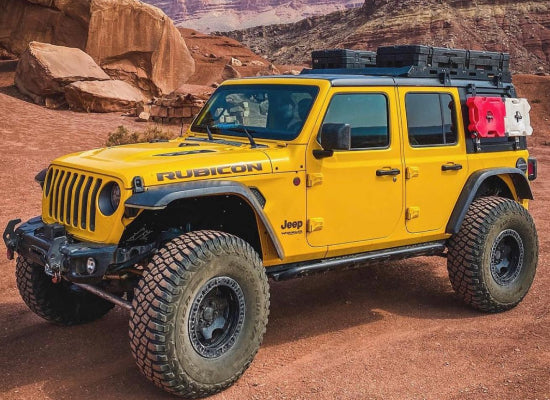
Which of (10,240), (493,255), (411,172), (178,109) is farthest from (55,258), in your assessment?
Answer: (178,109)

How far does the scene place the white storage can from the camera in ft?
20.0

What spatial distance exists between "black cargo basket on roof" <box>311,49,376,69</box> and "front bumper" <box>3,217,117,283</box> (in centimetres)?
304

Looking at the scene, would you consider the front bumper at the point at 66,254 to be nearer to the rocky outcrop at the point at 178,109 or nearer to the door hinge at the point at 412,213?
the door hinge at the point at 412,213

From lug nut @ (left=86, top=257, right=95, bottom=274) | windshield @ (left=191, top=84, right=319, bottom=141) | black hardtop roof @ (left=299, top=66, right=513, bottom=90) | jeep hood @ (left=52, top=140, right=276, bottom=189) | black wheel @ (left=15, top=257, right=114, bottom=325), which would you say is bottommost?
black wheel @ (left=15, top=257, right=114, bottom=325)

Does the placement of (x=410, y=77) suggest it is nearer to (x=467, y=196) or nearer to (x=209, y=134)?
(x=467, y=196)

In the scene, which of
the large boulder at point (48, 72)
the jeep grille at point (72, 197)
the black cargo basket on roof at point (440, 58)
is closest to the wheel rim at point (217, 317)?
the jeep grille at point (72, 197)

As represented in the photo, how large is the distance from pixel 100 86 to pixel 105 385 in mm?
19432

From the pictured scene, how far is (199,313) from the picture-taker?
4254 millimetres

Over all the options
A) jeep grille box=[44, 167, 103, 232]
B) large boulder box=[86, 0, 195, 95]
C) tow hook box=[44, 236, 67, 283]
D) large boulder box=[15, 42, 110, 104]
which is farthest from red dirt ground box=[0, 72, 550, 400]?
large boulder box=[86, 0, 195, 95]

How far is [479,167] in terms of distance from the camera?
5.90m

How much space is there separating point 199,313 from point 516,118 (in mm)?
3594

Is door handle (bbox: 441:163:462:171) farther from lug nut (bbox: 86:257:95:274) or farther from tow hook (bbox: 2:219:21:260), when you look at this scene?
tow hook (bbox: 2:219:21:260)

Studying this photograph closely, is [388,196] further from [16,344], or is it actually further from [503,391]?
[16,344]

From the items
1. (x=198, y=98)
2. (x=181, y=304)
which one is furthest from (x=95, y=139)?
(x=181, y=304)
